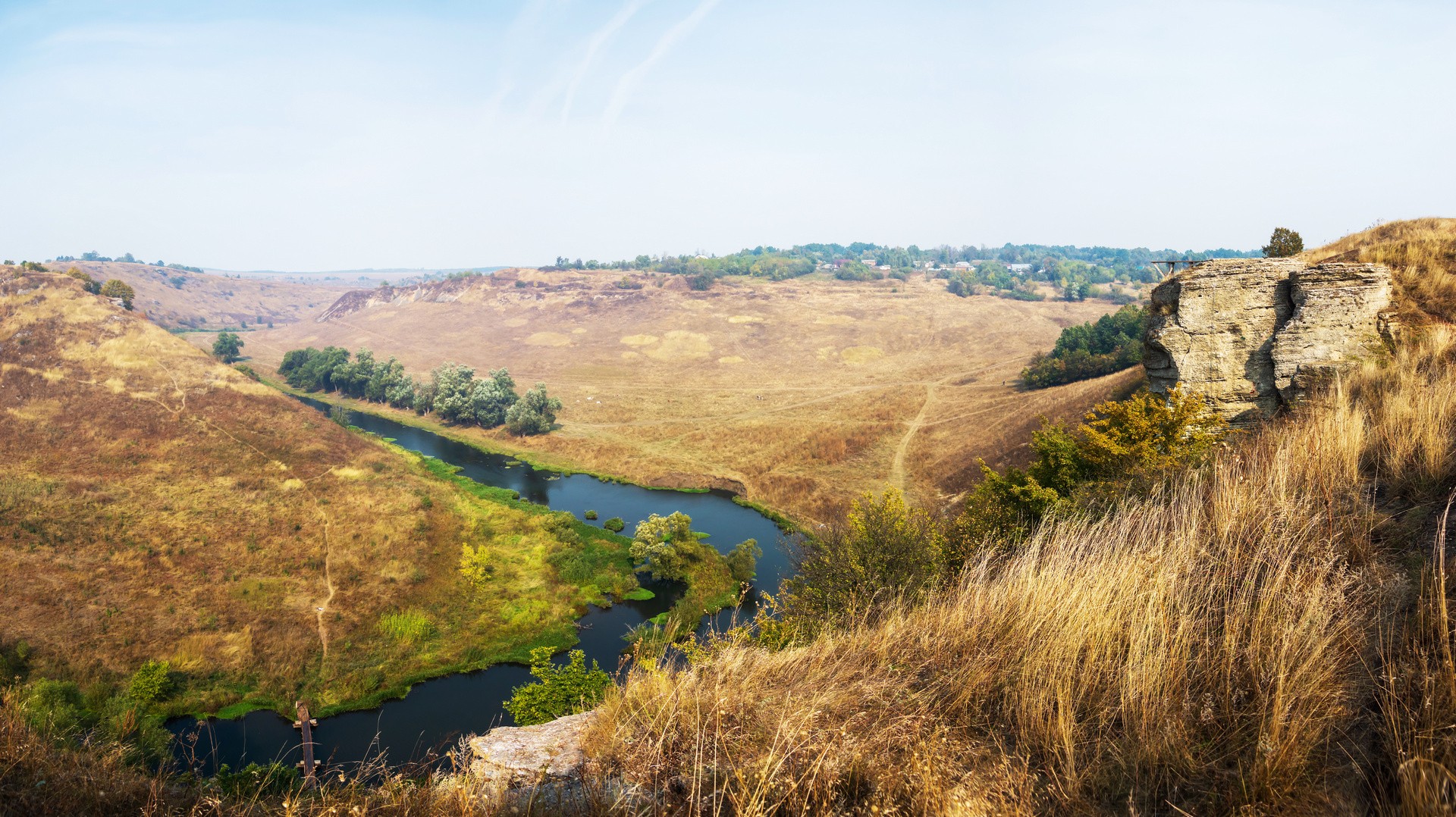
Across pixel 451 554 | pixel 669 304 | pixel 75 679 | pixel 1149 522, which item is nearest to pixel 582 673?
pixel 451 554

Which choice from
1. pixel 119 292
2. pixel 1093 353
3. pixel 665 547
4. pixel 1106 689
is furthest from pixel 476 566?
pixel 119 292

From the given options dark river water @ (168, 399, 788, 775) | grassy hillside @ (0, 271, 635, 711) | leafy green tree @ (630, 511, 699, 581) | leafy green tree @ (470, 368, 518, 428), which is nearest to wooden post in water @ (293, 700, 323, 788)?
dark river water @ (168, 399, 788, 775)

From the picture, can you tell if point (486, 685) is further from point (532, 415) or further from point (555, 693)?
point (532, 415)

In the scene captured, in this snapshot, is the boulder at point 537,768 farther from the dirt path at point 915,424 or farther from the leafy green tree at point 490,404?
the leafy green tree at point 490,404

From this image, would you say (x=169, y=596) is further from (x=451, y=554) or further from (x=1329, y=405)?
(x=1329, y=405)

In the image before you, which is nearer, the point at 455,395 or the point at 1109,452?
the point at 1109,452

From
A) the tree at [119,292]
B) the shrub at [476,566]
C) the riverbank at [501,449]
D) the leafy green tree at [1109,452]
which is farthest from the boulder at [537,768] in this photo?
the tree at [119,292]
